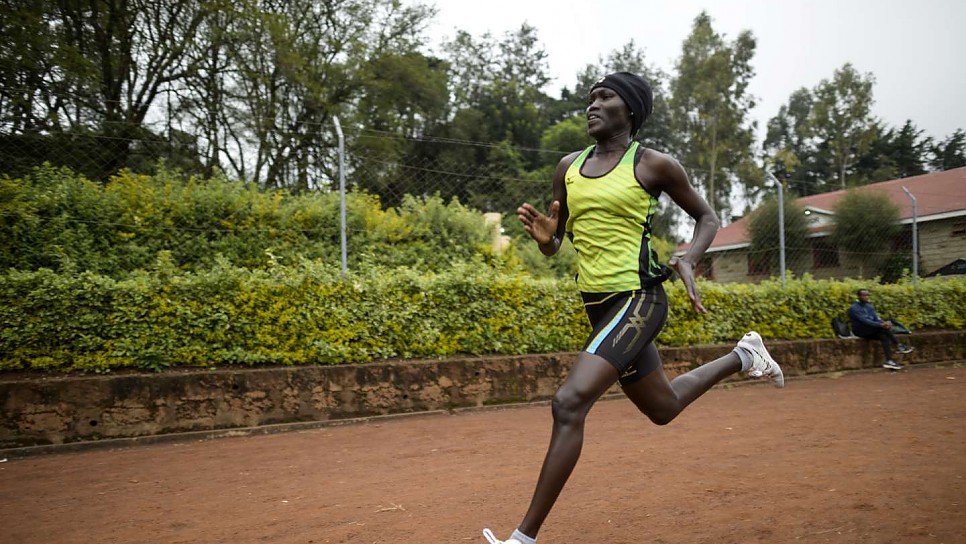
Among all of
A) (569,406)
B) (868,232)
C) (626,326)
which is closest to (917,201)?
(868,232)

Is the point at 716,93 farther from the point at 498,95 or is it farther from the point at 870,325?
the point at 870,325

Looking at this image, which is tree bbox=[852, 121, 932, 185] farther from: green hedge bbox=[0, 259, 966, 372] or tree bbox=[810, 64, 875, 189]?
green hedge bbox=[0, 259, 966, 372]

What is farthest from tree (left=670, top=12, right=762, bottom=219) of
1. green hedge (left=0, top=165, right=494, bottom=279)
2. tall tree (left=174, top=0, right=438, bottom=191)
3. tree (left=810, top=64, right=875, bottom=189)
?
green hedge (left=0, top=165, right=494, bottom=279)

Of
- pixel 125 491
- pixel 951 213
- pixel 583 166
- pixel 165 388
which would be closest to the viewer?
pixel 583 166

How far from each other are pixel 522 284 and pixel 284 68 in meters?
16.8

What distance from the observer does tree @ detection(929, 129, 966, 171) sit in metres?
34.9

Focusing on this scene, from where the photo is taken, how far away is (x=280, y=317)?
7973 millimetres

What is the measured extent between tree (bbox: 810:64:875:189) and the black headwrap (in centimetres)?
4544

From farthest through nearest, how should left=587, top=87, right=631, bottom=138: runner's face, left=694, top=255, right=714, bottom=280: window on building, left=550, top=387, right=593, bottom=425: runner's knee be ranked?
left=694, top=255, right=714, bottom=280: window on building → left=587, top=87, right=631, bottom=138: runner's face → left=550, top=387, right=593, bottom=425: runner's knee

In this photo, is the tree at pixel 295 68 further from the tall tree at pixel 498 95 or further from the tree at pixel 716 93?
the tree at pixel 716 93

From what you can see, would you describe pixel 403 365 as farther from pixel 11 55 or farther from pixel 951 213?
pixel 951 213

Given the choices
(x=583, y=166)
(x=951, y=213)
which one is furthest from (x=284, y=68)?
(x=583, y=166)

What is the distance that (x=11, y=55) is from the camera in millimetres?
13148

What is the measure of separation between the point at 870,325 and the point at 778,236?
230cm
